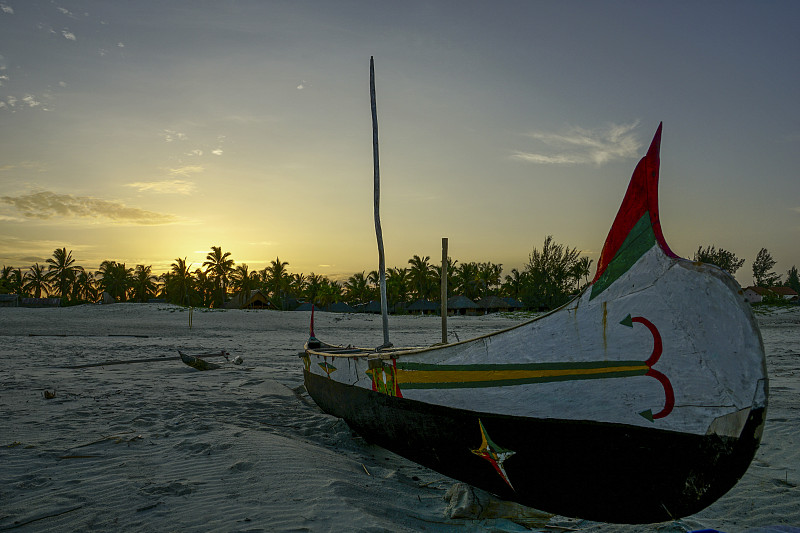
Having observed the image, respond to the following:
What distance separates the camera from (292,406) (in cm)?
677

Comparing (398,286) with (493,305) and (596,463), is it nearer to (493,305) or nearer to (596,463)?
(493,305)

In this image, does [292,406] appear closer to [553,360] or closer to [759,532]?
[553,360]

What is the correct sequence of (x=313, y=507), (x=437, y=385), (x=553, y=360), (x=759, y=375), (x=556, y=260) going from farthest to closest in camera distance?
(x=556, y=260)
(x=437, y=385)
(x=313, y=507)
(x=553, y=360)
(x=759, y=375)

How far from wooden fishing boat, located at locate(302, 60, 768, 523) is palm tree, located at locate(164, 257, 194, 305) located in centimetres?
5774

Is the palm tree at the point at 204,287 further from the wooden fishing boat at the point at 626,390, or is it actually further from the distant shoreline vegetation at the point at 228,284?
the wooden fishing boat at the point at 626,390

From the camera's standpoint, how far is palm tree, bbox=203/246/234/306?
55.0 m

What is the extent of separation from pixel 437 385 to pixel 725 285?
196cm

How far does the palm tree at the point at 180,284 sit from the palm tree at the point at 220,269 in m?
2.78

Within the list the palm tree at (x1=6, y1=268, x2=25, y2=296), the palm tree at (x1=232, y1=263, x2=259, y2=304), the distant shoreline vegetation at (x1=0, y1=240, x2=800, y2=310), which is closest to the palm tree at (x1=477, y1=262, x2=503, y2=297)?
the distant shoreline vegetation at (x1=0, y1=240, x2=800, y2=310)

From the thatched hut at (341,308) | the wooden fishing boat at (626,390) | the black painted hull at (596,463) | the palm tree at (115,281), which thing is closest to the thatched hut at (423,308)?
the thatched hut at (341,308)

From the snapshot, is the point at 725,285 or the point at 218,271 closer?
the point at 725,285

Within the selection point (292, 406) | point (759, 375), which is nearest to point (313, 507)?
point (759, 375)

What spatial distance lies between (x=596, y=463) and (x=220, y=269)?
57.6 meters

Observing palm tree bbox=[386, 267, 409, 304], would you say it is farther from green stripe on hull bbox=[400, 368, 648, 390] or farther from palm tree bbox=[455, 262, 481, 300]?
green stripe on hull bbox=[400, 368, 648, 390]
